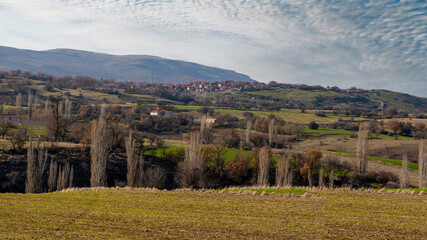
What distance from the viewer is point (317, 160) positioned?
50812 millimetres

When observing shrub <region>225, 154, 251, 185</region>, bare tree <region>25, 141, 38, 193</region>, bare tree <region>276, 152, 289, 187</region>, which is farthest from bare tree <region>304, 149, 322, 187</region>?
bare tree <region>25, 141, 38, 193</region>

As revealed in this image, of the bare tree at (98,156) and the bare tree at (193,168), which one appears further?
the bare tree at (193,168)

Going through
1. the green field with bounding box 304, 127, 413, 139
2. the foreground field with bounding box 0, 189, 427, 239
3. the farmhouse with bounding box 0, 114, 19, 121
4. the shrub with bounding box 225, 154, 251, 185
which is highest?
the green field with bounding box 304, 127, 413, 139

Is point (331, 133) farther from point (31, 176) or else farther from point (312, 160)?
point (31, 176)

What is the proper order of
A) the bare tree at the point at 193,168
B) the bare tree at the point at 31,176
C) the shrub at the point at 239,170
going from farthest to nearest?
the shrub at the point at 239,170, the bare tree at the point at 193,168, the bare tree at the point at 31,176

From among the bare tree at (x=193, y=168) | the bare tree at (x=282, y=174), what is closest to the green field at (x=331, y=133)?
the bare tree at (x=282, y=174)

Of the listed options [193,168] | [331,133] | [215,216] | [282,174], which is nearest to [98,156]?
[193,168]

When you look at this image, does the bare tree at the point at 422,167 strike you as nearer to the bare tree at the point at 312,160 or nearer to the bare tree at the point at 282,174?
the bare tree at the point at 312,160

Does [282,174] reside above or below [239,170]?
above

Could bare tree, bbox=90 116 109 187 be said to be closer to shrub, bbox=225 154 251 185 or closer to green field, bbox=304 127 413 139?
shrub, bbox=225 154 251 185

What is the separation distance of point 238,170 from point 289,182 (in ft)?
32.3

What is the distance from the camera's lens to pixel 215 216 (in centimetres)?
1719

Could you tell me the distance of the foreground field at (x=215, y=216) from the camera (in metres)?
13.9

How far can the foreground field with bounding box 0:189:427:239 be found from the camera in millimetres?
13906
